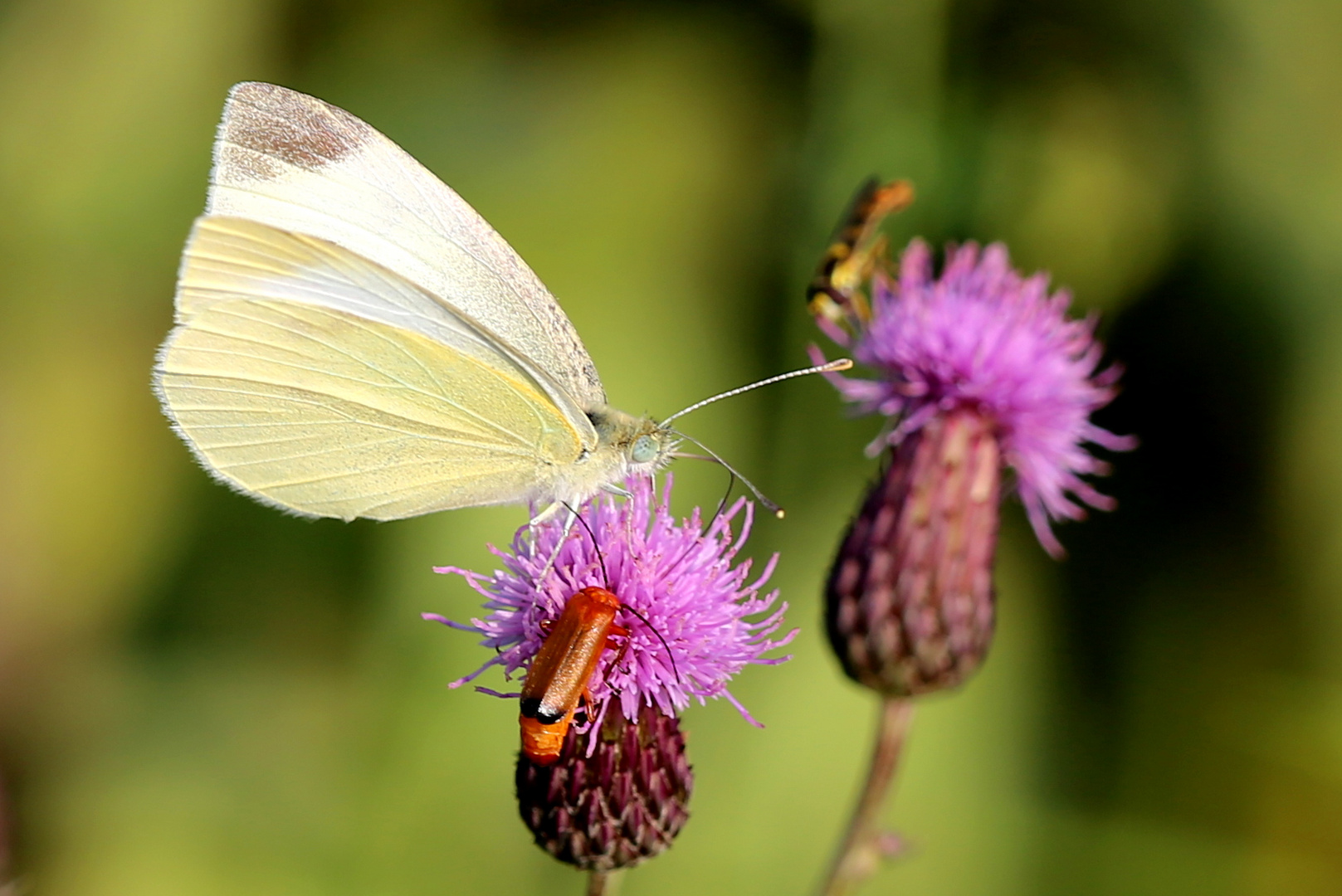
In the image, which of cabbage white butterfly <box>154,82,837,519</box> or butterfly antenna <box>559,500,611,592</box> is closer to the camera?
butterfly antenna <box>559,500,611,592</box>

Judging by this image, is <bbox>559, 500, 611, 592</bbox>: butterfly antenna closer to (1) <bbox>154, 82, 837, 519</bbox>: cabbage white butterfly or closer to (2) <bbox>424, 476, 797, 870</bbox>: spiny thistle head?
(2) <bbox>424, 476, 797, 870</bbox>: spiny thistle head

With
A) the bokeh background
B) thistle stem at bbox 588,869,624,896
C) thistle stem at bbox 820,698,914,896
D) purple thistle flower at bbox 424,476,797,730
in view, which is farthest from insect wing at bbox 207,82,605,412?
the bokeh background

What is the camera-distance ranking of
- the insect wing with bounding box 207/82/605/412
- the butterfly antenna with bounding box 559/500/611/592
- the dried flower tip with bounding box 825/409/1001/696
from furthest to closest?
the dried flower tip with bounding box 825/409/1001/696 < the insect wing with bounding box 207/82/605/412 < the butterfly antenna with bounding box 559/500/611/592

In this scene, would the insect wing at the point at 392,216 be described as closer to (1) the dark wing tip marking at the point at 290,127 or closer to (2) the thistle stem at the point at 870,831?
(1) the dark wing tip marking at the point at 290,127

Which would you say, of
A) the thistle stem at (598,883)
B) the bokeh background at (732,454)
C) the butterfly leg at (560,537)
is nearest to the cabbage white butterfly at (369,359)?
the butterfly leg at (560,537)

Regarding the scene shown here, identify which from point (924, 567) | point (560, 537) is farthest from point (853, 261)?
point (560, 537)

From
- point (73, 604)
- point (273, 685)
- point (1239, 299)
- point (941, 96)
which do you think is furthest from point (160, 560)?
point (1239, 299)
